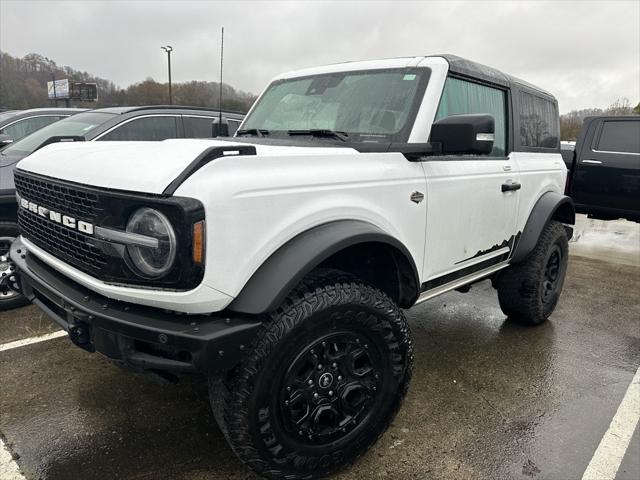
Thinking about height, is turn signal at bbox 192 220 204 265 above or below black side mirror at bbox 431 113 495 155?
below

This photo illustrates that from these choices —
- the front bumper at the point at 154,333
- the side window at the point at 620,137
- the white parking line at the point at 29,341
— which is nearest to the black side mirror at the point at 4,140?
the white parking line at the point at 29,341

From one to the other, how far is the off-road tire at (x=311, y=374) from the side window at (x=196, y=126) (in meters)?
3.97

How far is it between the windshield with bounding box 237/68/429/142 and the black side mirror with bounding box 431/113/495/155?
0.23 metres

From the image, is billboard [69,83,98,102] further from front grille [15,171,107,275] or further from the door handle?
the door handle

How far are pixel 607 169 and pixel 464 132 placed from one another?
18.2ft

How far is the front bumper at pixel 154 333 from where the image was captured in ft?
5.64

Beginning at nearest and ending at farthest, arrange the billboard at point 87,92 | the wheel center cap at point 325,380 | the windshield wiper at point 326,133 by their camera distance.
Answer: the wheel center cap at point 325,380
the windshield wiper at point 326,133
the billboard at point 87,92

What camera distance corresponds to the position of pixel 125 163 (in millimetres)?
1881

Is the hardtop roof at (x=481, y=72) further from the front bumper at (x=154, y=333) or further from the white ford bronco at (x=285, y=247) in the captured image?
the front bumper at (x=154, y=333)

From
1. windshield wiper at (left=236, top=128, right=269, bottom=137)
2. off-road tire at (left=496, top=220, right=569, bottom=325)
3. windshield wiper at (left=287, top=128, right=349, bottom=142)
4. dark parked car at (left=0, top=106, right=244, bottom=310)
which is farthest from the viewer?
dark parked car at (left=0, top=106, right=244, bottom=310)

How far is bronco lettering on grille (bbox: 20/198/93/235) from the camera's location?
193 cm

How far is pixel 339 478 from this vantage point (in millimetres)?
2273

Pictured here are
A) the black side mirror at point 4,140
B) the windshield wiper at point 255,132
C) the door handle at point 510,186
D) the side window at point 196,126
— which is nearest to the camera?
the windshield wiper at point 255,132

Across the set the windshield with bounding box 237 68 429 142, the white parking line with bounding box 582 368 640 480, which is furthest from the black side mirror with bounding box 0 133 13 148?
the white parking line with bounding box 582 368 640 480
